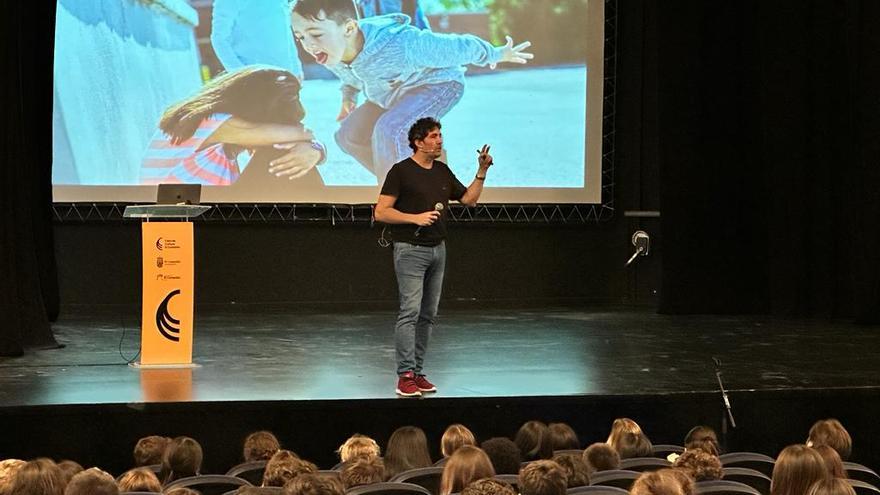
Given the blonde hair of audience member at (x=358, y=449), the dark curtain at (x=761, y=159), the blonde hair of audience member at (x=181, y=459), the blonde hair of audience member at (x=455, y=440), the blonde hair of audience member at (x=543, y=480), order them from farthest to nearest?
the dark curtain at (x=761, y=159)
the blonde hair of audience member at (x=455, y=440)
the blonde hair of audience member at (x=358, y=449)
the blonde hair of audience member at (x=181, y=459)
the blonde hair of audience member at (x=543, y=480)

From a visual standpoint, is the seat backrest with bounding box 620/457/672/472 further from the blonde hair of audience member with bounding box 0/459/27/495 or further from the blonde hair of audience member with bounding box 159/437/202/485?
the blonde hair of audience member with bounding box 0/459/27/495

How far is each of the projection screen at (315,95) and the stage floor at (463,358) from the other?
1.18m

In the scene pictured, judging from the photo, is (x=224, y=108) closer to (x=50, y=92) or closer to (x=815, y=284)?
(x=50, y=92)

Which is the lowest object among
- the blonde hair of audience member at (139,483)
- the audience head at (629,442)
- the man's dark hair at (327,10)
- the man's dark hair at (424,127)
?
the audience head at (629,442)

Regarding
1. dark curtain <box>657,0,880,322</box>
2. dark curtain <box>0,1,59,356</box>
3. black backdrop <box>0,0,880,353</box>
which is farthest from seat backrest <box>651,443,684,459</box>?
dark curtain <box>657,0,880,322</box>

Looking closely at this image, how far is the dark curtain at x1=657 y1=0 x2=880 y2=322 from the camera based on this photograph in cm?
880

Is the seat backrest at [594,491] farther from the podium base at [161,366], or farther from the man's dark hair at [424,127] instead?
the podium base at [161,366]

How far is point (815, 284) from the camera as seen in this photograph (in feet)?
29.6

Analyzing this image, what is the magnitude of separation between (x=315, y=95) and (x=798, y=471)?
6721 mm

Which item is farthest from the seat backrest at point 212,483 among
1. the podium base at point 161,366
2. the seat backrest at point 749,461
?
the podium base at point 161,366

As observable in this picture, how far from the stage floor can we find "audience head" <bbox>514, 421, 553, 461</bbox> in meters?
0.97

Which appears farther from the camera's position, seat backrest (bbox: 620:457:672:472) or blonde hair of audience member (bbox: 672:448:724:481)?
seat backrest (bbox: 620:457:672:472)

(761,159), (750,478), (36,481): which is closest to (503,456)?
(750,478)

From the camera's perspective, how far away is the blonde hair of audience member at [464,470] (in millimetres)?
3104
